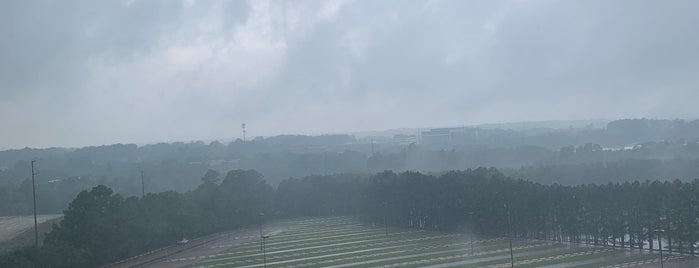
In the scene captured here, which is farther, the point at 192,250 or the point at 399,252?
the point at 192,250

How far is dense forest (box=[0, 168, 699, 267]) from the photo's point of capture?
25.3 metres

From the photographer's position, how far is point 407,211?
38031 millimetres

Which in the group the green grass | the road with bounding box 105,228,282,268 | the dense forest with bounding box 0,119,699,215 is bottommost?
the green grass

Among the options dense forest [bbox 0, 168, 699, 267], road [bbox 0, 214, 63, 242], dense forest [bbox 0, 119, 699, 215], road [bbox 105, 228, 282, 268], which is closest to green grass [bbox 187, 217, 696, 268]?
road [bbox 105, 228, 282, 268]

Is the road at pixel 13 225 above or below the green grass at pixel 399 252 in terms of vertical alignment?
above

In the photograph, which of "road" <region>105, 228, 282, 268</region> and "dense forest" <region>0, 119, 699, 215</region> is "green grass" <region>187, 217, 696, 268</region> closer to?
"road" <region>105, 228, 282, 268</region>

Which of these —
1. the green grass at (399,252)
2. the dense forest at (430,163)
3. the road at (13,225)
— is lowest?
the green grass at (399,252)

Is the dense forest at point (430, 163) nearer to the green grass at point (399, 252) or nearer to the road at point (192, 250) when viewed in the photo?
the green grass at point (399, 252)

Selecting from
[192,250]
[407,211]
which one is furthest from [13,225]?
[407,211]

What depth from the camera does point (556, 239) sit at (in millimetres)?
29953

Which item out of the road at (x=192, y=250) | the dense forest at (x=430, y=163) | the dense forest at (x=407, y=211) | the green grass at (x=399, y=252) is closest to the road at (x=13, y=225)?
the dense forest at (x=430, y=163)

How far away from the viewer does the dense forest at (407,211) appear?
25.3 metres

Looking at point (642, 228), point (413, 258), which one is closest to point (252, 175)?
point (413, 258)

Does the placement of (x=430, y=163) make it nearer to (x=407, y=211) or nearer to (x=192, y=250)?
(x=407, y=211)
